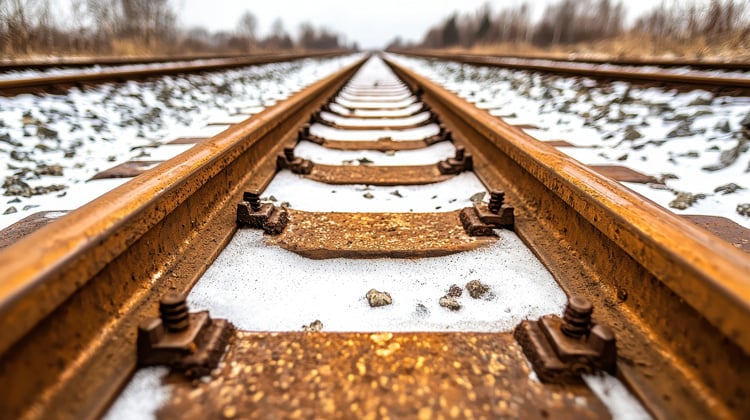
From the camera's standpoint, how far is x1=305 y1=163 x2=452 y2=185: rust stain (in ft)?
8.20

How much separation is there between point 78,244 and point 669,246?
1337mm

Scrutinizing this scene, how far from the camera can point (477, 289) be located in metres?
1.43

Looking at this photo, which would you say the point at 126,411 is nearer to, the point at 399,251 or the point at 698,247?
the point at 399,251

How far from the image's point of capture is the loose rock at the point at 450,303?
4.43 feet

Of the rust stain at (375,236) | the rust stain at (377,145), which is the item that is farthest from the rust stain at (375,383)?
the rust stain at (377,145)

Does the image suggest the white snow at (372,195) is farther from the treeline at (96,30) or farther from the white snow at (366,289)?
the treeline at (96,30)

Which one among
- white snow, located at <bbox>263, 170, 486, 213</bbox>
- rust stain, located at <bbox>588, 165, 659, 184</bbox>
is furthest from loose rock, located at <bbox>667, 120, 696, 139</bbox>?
white snow, located at <bbox>263, 170, 486, 213</bbox>

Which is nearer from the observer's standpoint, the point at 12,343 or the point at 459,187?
the point at 12,343

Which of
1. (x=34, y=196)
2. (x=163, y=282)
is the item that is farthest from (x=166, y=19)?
(x=163, y=282)

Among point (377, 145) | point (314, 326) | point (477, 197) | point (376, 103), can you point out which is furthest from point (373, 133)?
point (314, 326)

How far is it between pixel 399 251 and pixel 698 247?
2.99 ft

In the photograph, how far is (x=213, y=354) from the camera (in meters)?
1.04

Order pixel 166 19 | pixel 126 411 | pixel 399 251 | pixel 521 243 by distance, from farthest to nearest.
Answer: pixel 166 19 < pixel 521 243 < pixel 399 251 < pixel 126 411

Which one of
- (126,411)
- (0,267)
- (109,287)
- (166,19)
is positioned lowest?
(126,411)
